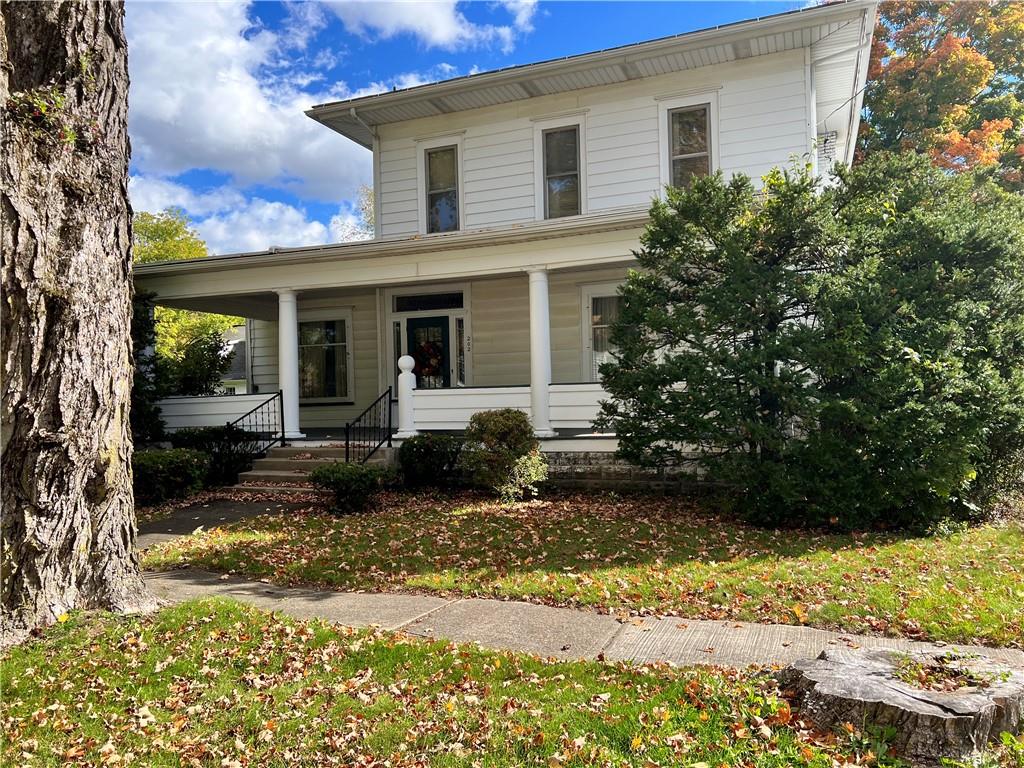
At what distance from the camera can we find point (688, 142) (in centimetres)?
1305

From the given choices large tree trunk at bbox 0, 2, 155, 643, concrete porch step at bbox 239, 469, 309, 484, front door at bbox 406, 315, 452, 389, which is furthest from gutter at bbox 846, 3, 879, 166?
concrete porch step at bbox 239, 469, 309, 484

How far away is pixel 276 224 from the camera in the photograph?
2840 inches

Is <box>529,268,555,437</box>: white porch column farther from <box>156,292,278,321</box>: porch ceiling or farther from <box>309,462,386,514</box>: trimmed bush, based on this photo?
<box>156,292,278,321</box>: porch ceiling

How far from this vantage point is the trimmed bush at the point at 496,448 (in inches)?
400

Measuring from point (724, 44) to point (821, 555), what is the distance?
9.29 meters

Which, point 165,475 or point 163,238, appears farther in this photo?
point 163,238

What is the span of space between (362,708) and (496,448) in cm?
659

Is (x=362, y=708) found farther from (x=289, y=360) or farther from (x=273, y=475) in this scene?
(x=289, y=360)

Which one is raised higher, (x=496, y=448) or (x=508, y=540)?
(x=496, y=448)

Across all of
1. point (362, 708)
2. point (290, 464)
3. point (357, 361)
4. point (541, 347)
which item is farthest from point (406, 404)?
point (362, 708)

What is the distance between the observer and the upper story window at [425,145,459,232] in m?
14.7

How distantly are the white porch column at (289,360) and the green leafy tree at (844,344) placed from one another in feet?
22.4

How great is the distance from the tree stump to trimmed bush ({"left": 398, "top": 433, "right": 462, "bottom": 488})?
319 inches

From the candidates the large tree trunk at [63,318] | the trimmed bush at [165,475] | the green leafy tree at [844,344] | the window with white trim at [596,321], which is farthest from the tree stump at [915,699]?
the window with white trim at [596,321]
